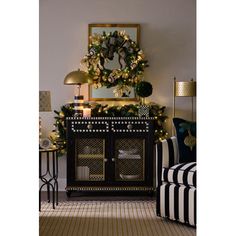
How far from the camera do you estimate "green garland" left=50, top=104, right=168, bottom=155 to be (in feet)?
20.8

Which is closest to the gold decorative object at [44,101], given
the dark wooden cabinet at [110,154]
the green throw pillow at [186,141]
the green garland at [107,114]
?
the dark wooden cabinet at [110,154]

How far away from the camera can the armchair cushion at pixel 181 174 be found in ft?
15.1

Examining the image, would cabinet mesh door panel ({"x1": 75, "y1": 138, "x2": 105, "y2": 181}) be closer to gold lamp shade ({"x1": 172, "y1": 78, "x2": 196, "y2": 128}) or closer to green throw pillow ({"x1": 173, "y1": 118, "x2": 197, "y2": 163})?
green throw pillow ({"x1": 173, "y1": 118, "x2": 197, "y2": 163})

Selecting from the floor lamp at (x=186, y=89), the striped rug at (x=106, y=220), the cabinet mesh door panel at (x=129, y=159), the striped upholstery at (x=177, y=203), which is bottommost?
the striped rug at (x=106, y=220)

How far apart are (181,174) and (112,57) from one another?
7.19ft

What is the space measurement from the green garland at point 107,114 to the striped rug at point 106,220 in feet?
2.79

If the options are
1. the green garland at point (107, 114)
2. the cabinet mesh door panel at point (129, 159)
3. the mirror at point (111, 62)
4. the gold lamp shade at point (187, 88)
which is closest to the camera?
the gold lamp shade at point (187, 88)

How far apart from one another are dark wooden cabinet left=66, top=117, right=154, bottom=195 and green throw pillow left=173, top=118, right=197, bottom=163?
415 millimetres

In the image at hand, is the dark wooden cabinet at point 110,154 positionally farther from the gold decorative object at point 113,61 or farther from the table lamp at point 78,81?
the gold decorative object at point 113,61

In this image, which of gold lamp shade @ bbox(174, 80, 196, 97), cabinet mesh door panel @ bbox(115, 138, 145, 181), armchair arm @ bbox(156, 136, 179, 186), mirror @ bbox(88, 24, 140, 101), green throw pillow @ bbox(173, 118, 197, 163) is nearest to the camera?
armchair arm @ bbox(156, 136, 179, 186)

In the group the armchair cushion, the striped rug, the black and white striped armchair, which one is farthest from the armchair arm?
the striped rug

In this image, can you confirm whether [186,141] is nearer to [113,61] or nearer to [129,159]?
[129,159]

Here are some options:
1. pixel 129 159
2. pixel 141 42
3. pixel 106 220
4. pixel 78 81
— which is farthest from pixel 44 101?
pixel 141 42
